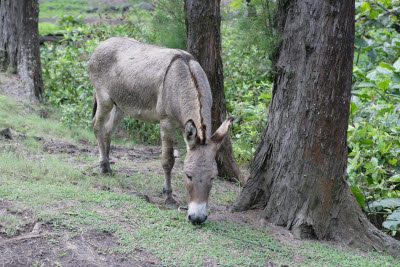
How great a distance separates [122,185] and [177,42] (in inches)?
107

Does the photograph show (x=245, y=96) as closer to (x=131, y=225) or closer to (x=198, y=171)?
(x=198, y=171)

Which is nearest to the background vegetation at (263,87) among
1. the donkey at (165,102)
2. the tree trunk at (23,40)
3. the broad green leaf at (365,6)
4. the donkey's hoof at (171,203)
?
the broad green leaf at (365,6)

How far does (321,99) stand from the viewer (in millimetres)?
4426

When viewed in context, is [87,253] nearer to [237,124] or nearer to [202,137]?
[202,137]

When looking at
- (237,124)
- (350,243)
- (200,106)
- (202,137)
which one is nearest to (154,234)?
(202,137)

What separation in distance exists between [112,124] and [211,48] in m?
2.02

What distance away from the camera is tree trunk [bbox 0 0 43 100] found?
9227 millimetres

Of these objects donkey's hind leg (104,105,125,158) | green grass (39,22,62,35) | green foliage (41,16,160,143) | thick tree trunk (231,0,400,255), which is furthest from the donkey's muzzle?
green grass (39,22,62,35)

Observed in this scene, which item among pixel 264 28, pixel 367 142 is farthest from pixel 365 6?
pixel 264 28

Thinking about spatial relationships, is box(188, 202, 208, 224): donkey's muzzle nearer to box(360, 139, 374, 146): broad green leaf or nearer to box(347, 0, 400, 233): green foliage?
box(347, 0, 400, 233): green foliage

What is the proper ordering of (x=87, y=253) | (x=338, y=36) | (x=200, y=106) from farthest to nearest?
(x=200, y=106), (x=338, y=36), (x=87, y=253)

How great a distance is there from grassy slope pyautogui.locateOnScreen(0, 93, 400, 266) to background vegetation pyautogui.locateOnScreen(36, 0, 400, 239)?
4.64 ft

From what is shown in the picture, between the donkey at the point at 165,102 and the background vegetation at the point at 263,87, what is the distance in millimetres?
939

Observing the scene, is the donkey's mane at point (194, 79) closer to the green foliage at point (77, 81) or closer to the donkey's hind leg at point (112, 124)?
the donkey's hind leg at point (112, 124)
